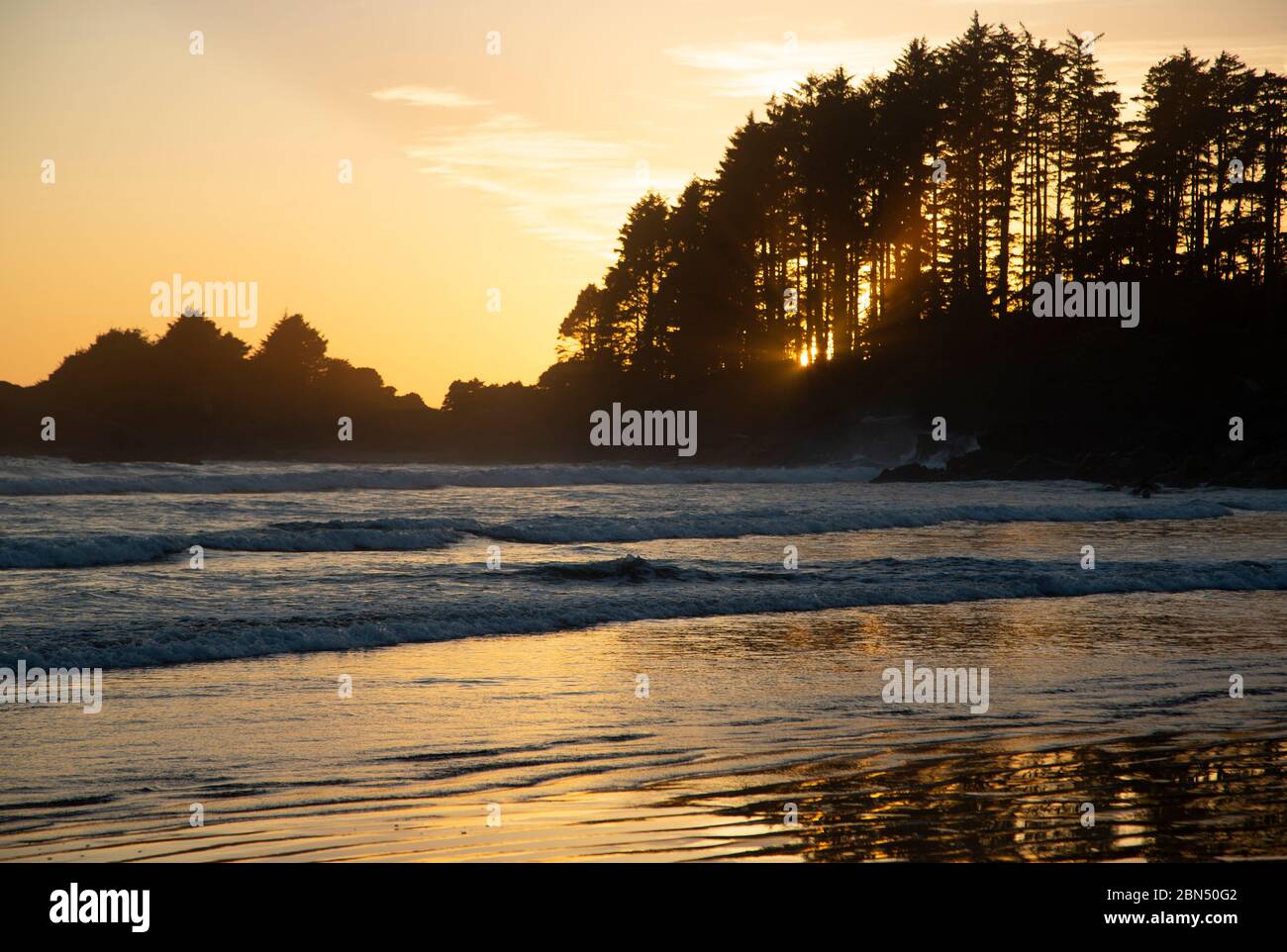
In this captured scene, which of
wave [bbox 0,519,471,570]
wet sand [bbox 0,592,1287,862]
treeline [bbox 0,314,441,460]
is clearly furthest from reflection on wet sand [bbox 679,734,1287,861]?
treeline [bbox 0,314,441,460]

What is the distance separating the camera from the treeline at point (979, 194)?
57.5 m

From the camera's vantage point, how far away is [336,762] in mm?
7586

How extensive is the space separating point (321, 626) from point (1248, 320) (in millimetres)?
53134

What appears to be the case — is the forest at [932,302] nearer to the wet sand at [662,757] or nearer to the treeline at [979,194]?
the treeline at [979,194]

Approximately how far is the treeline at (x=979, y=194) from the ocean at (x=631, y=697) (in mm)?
38211

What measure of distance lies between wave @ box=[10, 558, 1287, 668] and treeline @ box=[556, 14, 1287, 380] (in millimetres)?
42132

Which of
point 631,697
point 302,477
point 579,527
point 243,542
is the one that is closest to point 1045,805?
point 631,697

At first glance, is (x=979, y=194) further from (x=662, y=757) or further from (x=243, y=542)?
(x=662, y=757)

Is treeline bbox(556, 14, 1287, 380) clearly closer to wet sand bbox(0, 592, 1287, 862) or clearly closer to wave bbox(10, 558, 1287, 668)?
wave bbox(10, 558, 1287, 668)

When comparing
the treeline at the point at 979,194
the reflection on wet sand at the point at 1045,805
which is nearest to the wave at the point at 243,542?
the reflection on wet sand at the point at 1045,805

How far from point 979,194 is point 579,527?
4070cm

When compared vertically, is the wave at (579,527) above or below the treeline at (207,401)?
below
